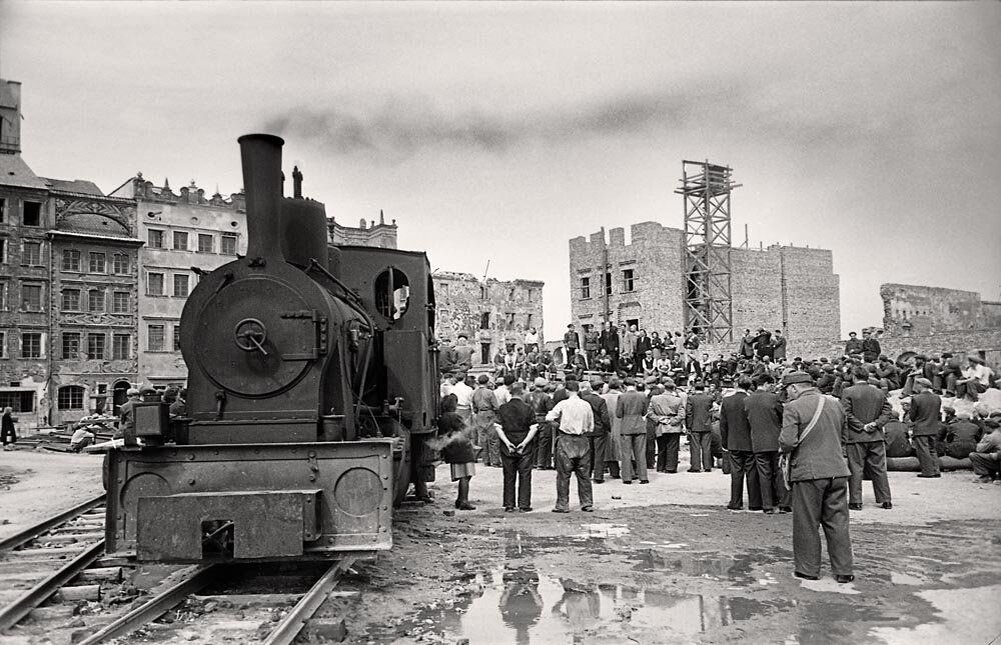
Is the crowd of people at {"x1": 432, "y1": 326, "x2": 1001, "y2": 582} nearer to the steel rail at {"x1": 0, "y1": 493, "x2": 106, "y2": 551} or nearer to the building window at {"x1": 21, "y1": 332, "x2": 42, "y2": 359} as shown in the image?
the steel rail at {"x1": 0, "y1": 493, "x2": 106, "y2": 551}

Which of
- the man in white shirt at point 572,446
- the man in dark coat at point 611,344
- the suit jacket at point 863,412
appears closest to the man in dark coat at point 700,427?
the suit jacket at point 863,412

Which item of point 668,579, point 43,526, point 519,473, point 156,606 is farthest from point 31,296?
point 668,579

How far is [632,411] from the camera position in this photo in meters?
12.8

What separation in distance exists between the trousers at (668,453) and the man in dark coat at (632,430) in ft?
4.67

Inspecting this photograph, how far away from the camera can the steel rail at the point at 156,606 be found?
4734 mm

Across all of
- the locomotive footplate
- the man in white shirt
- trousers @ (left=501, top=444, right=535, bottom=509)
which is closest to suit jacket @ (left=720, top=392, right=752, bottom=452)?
the man in white shirt

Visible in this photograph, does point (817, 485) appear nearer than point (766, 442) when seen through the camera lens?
Yes

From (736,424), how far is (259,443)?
628 cm

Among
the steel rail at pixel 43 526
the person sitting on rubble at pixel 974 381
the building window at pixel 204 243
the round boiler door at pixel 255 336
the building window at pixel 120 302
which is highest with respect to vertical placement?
the building window at pixel 204 243

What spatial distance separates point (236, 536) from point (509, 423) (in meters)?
4.96

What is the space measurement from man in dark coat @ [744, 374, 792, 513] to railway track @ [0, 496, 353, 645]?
5.46 m

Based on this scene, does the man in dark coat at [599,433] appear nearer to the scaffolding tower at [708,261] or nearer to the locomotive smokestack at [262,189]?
the locomotive smokestack at [262,189]

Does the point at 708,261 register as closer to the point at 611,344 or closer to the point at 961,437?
the point at 611,344

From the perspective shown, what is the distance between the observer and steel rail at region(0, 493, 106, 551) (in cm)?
830
